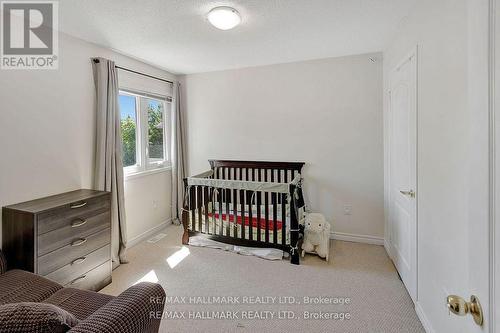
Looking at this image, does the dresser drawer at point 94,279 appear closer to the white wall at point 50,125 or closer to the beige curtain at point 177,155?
the white wall at point 50,125

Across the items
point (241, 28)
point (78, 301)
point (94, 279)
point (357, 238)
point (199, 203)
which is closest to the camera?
point (78, 301)

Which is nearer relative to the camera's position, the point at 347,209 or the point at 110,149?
the point at 110,149

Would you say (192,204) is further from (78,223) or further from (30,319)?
(30,319)

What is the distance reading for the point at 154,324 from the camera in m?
1.25

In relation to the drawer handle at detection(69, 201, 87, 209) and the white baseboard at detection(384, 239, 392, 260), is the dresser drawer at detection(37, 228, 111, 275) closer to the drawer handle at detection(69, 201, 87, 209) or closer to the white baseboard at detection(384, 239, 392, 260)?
the drawer handle at detection(69, 201, 87, 209)

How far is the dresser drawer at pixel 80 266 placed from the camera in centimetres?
202

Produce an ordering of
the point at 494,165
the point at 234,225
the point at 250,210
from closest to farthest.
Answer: the point at 494,165
the point at 250,210
the point at 234,225

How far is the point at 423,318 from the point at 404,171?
1.19 meters

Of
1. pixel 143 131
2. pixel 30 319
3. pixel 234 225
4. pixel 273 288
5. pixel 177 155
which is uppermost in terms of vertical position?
pixel 143 131

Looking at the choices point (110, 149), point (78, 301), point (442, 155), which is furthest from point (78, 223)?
point (442, 155)

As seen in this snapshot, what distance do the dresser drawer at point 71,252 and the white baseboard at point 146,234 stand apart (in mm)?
966

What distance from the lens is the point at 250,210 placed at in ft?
9.80

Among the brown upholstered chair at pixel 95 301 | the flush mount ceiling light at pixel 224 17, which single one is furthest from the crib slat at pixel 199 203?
the flush mount ceiling light at pixel 224 17

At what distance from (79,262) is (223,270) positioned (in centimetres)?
133
